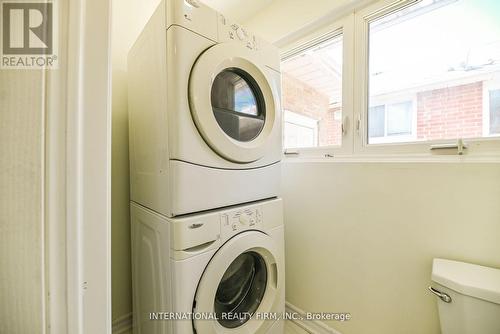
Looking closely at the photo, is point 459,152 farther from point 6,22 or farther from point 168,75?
point 6,22

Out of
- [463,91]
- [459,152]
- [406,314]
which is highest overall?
[463,91]

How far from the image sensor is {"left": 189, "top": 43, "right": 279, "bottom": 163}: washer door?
0.75m

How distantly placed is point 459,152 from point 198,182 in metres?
1.05

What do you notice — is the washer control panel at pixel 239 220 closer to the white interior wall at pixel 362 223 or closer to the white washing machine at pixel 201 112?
the white washing machine at pixel 201 112

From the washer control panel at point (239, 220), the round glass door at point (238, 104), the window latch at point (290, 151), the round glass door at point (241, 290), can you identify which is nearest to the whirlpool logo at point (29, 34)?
the round glass door at point (238, 104)

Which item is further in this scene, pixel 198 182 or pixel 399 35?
pixel 399 35

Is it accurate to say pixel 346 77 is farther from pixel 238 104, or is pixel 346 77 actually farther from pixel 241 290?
pixel 241 290

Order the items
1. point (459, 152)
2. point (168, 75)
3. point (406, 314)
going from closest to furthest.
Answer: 1. point (168, 75)
2. point (459, 152)
3. point (406, 314)

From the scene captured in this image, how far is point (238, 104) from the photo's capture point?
93 cm

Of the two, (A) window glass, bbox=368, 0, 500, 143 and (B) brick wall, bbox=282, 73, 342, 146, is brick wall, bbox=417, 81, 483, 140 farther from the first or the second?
(B) brick wall, bbox=282, 73, 342, 146

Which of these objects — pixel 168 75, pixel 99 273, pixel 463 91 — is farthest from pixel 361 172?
pixel 99 273

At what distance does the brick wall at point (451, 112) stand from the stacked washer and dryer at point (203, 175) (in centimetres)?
69

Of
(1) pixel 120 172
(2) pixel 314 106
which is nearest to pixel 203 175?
(1) pixel 120 172

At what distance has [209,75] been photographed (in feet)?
2.49
